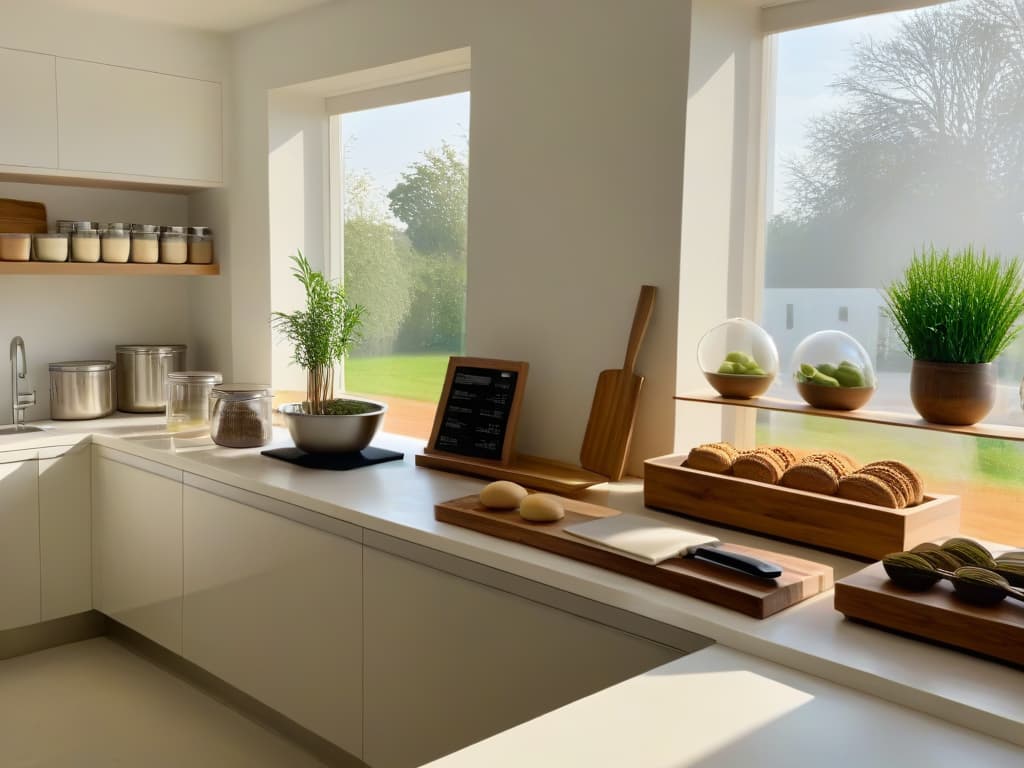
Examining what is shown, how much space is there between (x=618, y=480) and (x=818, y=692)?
1181 mm

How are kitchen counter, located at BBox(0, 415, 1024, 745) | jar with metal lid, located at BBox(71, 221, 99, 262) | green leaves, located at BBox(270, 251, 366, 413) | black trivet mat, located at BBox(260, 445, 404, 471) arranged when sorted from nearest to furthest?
kitchen counter, located at BBox(0, 415, 1024, 745), black trivet mat, located at BBox(260, 445, 404, 471), green leaves, located at BBox(270, 251, 366, 413), jar with metal lid, located at BBox(71, 221, 99, 262)

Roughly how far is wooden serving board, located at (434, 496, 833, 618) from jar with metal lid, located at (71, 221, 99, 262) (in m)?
2.17

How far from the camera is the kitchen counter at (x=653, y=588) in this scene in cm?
137

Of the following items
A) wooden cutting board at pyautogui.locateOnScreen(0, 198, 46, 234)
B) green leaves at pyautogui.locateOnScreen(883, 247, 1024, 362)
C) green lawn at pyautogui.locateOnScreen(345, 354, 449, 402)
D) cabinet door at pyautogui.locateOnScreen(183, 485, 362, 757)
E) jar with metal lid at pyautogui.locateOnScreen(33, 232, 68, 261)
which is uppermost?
wooden cutting board at pyautogui.locateOnScreen(0, 198, 46, 234)

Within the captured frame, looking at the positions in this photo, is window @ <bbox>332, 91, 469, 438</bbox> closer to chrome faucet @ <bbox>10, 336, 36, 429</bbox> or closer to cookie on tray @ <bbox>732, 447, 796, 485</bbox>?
chrome faucet @ <bbox>10, 336, 36, 429</bbox>

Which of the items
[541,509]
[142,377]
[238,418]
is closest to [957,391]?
[541,509]

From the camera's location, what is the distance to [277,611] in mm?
2637

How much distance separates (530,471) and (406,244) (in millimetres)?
1283

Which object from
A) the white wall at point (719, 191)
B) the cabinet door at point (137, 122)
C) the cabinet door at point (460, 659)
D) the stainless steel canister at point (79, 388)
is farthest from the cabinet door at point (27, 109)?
the white wall at point (719, 191)

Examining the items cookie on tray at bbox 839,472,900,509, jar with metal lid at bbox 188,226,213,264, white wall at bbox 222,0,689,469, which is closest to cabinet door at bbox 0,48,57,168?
jar with metal lid at bbox 188,226,213,264

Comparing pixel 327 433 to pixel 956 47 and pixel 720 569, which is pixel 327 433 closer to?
pixel 720 569

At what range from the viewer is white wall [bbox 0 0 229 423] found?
3.46m

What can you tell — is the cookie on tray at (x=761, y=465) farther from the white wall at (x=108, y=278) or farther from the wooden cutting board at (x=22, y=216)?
the wooden cutting board at (x=22, y=216)

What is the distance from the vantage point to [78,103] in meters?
3.48
